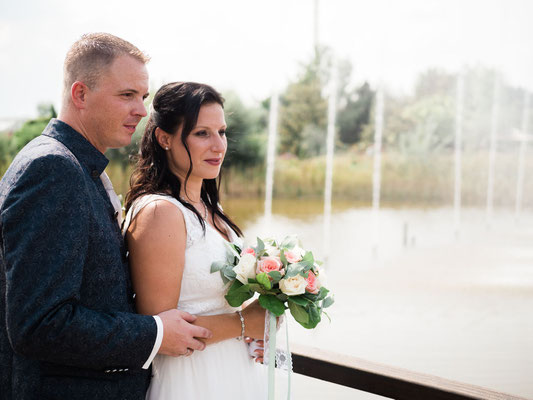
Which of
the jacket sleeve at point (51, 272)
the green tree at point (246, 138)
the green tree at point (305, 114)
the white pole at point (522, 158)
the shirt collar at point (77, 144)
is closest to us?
the jacket sleeve at point (51, 272)

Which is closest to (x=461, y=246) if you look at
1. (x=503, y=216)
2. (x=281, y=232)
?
(x=281, y=232)

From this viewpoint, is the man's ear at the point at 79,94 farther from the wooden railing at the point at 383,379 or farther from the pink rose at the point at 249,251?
the wooden railing at the point at 383,379

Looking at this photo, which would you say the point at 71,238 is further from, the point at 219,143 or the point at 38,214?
the point at 219,143

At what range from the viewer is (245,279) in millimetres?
2035

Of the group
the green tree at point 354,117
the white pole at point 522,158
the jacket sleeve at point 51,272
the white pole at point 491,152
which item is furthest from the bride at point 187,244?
the green tree at point 354,117

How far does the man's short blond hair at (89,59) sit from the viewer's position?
178 cm

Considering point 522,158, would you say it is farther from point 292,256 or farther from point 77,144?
point 77,144

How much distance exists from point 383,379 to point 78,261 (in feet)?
3.60

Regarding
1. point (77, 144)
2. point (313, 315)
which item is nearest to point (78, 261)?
point (77, 144)

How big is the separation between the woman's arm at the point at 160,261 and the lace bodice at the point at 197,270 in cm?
6

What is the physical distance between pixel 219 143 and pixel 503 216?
26.8 m

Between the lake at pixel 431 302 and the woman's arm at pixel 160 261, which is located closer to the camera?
the woman's arm at pixel 160 261

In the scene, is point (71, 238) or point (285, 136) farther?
point (285, 136)

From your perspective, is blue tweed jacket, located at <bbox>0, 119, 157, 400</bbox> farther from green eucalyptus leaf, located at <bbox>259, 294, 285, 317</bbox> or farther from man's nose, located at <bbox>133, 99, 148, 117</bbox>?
green eucalyptus leaf, located at <bbox>259, 294, 285, 317</bbox>
